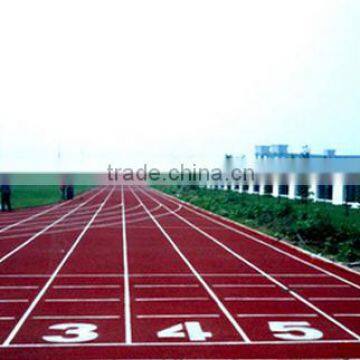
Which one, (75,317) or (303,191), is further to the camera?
(303,191)

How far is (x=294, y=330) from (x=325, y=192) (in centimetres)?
2080

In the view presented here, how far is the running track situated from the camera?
7.60m

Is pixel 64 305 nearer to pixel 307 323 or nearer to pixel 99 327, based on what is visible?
pixel 99 327

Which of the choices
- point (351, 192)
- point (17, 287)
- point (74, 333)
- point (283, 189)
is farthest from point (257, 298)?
point (283, 189)

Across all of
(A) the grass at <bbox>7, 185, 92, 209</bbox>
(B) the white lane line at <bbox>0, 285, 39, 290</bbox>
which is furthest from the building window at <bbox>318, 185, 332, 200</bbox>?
(B) the white lane line at <bbox>0, 285, 39, 290</bbox>

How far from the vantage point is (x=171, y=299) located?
10.0 meters

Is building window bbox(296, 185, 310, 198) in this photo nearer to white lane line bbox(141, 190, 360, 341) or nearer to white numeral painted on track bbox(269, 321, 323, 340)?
white lane line bbox(141, 190, 360, 341)

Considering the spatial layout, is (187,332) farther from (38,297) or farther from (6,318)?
(38,297)

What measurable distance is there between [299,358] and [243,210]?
64.1 ft

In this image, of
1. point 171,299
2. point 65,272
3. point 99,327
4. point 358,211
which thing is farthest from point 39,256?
point 358,211

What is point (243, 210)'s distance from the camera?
2673 centimetres

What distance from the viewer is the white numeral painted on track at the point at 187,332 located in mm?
7934

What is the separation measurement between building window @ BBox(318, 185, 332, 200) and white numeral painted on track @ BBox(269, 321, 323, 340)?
786 inches

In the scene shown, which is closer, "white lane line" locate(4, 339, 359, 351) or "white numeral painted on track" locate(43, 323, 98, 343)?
"white lane line" locate(4, 339, 359, 351)
